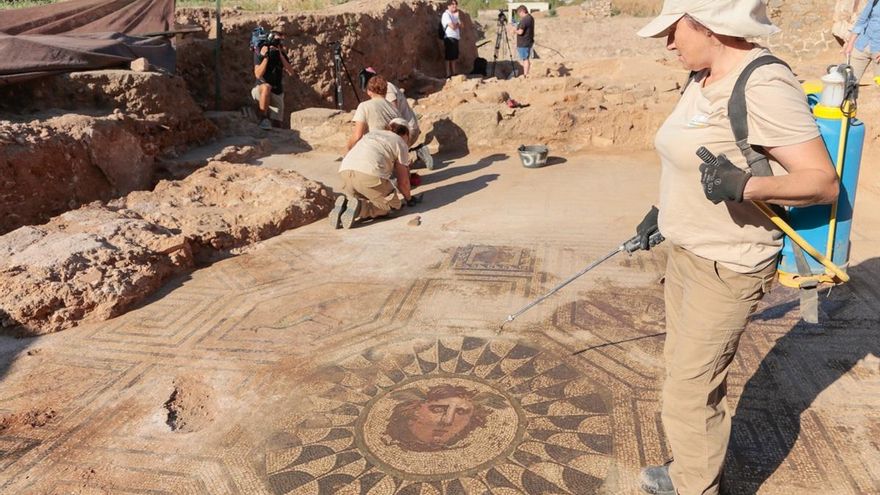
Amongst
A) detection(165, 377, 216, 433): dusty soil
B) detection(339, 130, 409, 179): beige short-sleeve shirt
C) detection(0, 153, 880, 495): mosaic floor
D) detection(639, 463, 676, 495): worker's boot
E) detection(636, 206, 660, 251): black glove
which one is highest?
detection(636, 206, 660, 251): black glove

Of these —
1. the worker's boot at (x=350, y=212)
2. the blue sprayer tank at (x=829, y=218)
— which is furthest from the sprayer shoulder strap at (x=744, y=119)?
the worker's boot at (x=350, y=212)

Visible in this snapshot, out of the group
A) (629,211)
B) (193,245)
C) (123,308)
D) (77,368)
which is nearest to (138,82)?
(193,245)

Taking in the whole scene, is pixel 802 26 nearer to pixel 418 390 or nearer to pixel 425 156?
pixel 425 156

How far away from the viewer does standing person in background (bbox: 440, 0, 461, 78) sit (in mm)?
14195

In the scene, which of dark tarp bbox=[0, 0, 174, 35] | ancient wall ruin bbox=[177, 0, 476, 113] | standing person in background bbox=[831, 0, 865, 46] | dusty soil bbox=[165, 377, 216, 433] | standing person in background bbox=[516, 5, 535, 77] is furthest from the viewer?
A: standing person in background bbox=[516, 5, 535, 77]

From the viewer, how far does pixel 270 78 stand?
979 centimetres

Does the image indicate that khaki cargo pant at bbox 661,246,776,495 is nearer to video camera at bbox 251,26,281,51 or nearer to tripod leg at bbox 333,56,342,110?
video camera at bbox 251,26,281,51

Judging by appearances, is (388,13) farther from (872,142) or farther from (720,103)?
(720,103)

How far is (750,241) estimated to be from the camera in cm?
196

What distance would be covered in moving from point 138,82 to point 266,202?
2.94 metres

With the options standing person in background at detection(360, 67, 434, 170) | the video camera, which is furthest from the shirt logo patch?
the video camera

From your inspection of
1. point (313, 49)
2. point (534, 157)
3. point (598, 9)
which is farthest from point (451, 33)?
point (598, 9)

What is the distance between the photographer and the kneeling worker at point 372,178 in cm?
586

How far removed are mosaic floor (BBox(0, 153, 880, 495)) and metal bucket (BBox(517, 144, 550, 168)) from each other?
121 inches
